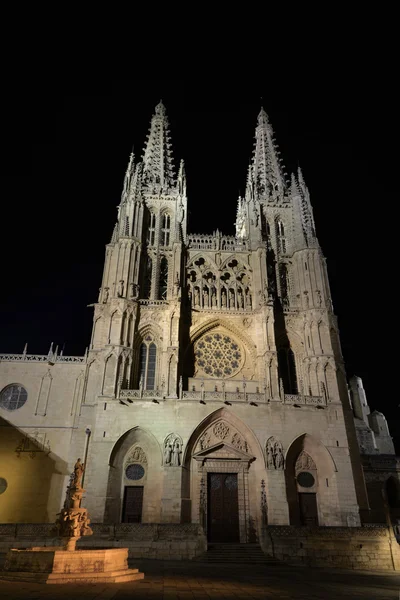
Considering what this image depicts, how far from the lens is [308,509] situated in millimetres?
21531

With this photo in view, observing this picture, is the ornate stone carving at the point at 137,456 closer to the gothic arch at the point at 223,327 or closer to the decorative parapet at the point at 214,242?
the gothic arch at the point at 223,327

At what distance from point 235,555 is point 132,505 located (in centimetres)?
620

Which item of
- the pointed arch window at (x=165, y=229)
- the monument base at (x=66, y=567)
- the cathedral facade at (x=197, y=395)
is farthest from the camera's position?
the pointed arch window at (x=165, y=229)

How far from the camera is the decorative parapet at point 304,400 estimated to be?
2281cm

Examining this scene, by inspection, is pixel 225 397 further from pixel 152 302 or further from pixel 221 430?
pixel 152 302

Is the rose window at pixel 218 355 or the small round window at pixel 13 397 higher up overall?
the rose window at pixel 218 355

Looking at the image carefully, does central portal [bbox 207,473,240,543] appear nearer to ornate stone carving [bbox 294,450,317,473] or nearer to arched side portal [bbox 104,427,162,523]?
arched side portal [bbox 104,427,162,523]

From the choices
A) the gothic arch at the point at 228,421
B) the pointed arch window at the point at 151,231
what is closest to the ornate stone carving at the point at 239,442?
the gothic arch at the point at 228,421

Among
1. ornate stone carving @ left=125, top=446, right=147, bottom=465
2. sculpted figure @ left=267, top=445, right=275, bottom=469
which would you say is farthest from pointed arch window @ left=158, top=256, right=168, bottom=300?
sculpted figure @ left=267, top=445, right=275, bottom=469

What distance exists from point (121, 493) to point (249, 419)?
8.03m

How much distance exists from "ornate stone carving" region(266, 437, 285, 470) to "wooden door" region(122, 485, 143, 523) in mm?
7195

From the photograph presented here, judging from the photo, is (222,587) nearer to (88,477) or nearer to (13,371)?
(88,477)

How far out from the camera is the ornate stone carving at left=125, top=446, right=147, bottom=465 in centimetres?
2145

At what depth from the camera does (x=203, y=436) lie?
22.3 metres
